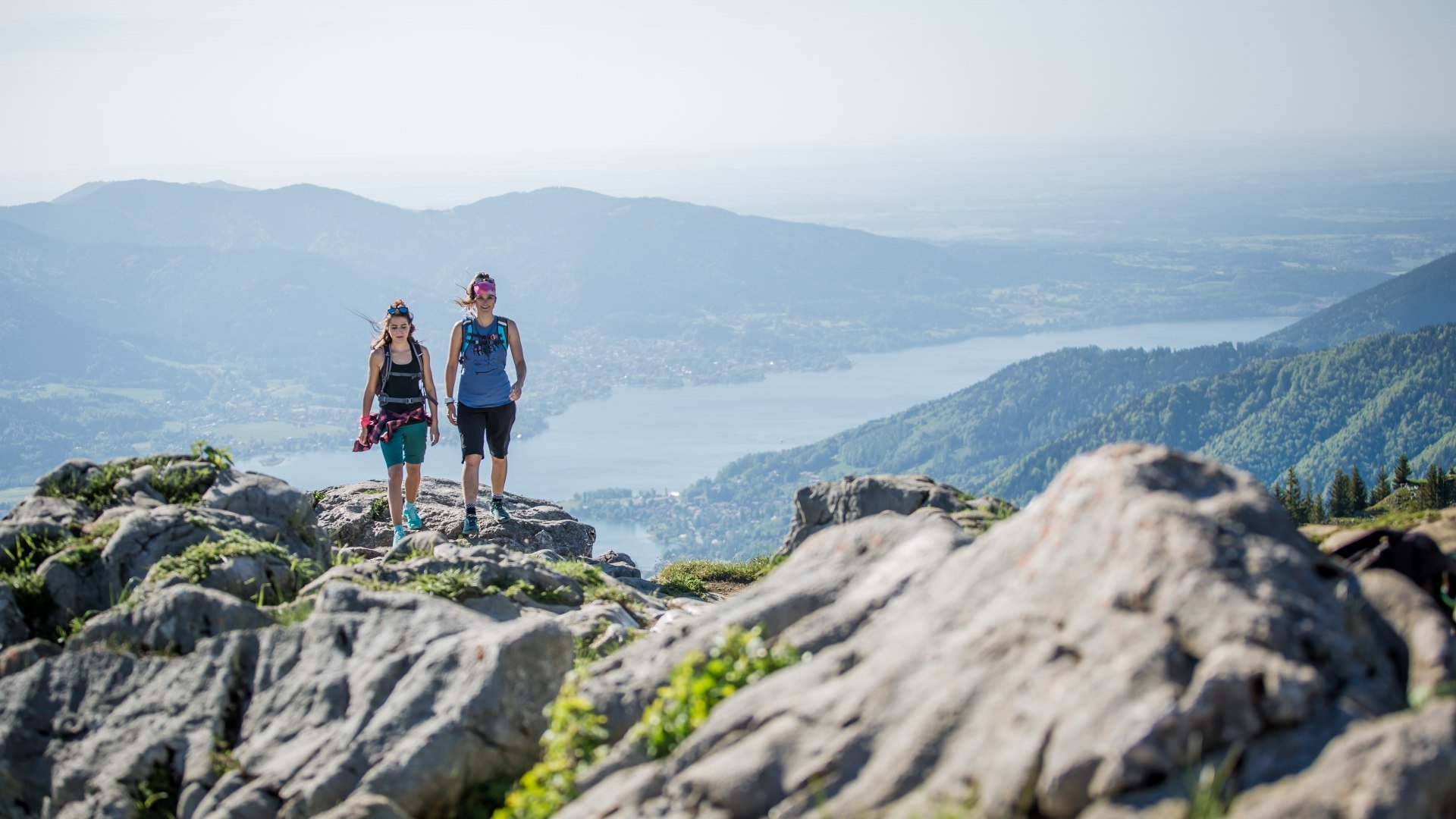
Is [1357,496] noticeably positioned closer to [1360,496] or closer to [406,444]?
[1360,496]

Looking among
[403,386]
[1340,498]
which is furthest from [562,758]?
[1340,498]

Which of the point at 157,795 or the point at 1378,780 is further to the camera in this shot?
the point at 157,795

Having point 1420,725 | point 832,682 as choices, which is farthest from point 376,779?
point 1420,725

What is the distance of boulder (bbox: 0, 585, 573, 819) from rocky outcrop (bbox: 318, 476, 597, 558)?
6.95m

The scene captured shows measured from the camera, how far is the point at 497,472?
16.9 meters

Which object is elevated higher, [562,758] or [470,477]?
[562,758]

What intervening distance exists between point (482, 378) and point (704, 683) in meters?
9.89

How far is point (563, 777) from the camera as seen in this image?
660 centimetres

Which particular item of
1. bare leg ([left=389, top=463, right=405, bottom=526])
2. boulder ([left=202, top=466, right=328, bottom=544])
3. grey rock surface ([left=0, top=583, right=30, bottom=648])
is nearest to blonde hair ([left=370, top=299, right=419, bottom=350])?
bare leg ([left=389, top=463, right=405, bottom=526])

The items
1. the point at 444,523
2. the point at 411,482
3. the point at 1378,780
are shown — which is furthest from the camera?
the point at 444,523

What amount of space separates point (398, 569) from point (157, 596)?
245 centimetres

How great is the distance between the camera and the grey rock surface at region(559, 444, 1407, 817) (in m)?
4.76

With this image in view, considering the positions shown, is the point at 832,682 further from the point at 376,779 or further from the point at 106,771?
the point at 106,771

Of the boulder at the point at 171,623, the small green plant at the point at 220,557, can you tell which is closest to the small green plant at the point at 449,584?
the small green plant at the point at 220,557
